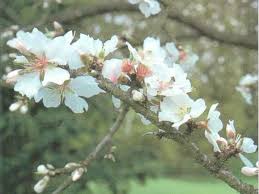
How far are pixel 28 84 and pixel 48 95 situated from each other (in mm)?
99

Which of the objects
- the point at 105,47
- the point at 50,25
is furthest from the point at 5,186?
the point at 105,47

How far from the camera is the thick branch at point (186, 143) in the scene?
5.97 feet

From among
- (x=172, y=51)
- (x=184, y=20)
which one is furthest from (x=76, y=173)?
(x=184, y=20)

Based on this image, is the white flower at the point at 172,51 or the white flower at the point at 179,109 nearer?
the white flower at the point at 179,109

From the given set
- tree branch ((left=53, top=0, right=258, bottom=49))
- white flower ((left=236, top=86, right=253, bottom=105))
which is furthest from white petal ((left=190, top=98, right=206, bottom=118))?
tree branch ((left=53, top=0, right=258, bottom=49))

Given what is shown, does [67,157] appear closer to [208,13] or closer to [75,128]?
[75,128]

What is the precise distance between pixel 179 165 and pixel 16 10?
59.3 ft

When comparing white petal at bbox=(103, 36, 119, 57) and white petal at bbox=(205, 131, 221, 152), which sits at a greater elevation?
white petal at bbox=(103, 36, 119, 57)

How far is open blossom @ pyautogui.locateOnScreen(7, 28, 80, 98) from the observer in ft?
5.99

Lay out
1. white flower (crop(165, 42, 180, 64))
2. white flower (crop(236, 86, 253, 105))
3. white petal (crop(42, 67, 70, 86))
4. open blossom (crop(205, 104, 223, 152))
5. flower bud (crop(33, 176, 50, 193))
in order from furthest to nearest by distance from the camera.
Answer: white flower (crop(236, 86, 253, 105)) → white flower (crop(165, 42, 180, 64)) → flower bud (crop(33, 176, 50, 193)) → open blossom (crop(205, 104, 223, 152)) → white petal (crop(42, 67, 70, 86))

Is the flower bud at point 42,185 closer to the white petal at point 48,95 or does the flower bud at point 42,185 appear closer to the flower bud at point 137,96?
the white petal at point 48,95

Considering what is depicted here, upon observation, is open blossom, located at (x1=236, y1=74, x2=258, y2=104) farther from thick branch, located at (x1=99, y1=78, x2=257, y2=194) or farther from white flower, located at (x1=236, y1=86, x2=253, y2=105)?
thick branch, located at (x1=99, y1=78, x2=257, y2=194)

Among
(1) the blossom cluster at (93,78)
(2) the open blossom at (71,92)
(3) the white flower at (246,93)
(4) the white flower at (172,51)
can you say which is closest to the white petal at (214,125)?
(1) the blossom cluster at (93,78)

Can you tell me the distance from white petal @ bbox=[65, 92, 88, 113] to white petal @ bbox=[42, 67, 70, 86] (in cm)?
12
